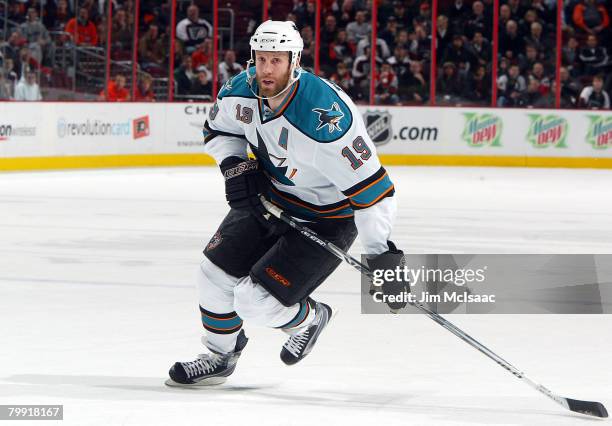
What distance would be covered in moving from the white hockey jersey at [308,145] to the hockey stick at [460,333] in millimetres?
100

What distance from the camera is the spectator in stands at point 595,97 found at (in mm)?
15578

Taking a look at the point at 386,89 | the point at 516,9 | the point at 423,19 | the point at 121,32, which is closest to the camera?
the point at 121,32

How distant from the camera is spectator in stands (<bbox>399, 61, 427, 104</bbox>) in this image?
51.3 feet

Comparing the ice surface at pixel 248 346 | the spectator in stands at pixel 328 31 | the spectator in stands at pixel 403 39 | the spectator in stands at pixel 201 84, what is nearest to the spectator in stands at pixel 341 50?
the spectator in stands at pixel 328 31

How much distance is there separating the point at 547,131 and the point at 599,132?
0.64m

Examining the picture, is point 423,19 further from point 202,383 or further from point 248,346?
point 202,383

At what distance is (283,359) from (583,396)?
95 centimetres

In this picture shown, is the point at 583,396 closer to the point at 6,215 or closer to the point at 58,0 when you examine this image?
the point at 6,215

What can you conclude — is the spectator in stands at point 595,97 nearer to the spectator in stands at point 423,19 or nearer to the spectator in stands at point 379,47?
the spectator in stands at point 423,19

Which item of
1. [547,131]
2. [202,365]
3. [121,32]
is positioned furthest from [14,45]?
[202,365]

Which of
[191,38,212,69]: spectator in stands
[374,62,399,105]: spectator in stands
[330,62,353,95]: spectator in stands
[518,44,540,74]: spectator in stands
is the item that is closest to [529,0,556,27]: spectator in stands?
[518,44,540,74]: spectator in stands

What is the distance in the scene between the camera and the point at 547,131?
15578 millimetres

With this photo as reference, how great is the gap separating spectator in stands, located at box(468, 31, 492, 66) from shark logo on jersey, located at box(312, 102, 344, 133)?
12462 millimetres

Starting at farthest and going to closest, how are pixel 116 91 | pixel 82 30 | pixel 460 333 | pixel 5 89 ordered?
pixel 116 91 → pixel 82 30 → pixel 5 89 → pixel 460 333
